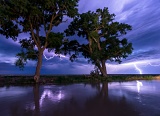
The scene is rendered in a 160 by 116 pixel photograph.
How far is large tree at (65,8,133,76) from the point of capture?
107 ft

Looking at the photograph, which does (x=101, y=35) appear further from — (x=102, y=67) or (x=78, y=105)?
(x=78, y=105)

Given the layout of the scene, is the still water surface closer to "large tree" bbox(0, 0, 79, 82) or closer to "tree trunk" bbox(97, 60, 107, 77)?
"large tree" bbox(0, 0, 79, 82)

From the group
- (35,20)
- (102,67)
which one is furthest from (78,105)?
(102,67)

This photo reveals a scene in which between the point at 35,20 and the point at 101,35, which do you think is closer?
the point at 35,20

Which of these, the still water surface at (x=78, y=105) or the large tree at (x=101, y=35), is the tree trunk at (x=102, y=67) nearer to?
the large tree at (x=101, y=35)

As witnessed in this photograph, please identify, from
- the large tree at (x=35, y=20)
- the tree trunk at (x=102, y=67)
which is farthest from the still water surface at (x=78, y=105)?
the tree trunk at (x=102, y=67)

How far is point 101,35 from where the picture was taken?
1409 inches

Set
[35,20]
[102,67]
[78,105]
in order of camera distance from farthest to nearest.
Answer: [102,67] < [35,20] < [78,105]

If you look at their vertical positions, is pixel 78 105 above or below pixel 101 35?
below

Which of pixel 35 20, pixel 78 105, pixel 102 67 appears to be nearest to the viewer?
pixel 78 105

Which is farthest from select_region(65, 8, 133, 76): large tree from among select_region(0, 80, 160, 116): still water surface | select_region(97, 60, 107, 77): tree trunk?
select_region(0, 80, 160, 116): still water surface

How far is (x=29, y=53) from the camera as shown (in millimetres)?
23625

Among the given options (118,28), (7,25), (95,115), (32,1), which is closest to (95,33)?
(118,28)

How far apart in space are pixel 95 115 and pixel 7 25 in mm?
21992
